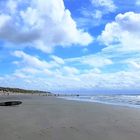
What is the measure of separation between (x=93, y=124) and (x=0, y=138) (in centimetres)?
656

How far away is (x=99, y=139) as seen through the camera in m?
14.5

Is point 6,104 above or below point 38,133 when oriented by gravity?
above

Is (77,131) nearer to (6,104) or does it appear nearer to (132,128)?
(132,128)

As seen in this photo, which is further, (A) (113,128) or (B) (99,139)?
(A) (113,128)

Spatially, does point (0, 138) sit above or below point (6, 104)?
below

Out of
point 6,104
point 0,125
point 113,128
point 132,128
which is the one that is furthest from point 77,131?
point 6,104

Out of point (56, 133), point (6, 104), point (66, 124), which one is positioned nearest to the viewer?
point (56, 133)

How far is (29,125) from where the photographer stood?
18.5 m

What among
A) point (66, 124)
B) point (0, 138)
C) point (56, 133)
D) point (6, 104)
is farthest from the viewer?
point (6, 104)

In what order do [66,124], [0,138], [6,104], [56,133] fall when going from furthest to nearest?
[6,104]
[66,124]
[56,133]
[0,138]

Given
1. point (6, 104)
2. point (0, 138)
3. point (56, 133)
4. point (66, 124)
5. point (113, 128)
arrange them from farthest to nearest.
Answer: point (6, 104), point (66, 124), point (113, 128), point (56, 133), point (0, 138)

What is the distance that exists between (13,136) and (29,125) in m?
3.65

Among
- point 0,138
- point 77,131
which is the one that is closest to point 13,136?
point 0,138

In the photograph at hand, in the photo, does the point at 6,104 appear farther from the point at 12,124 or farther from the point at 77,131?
the point at 77,131
